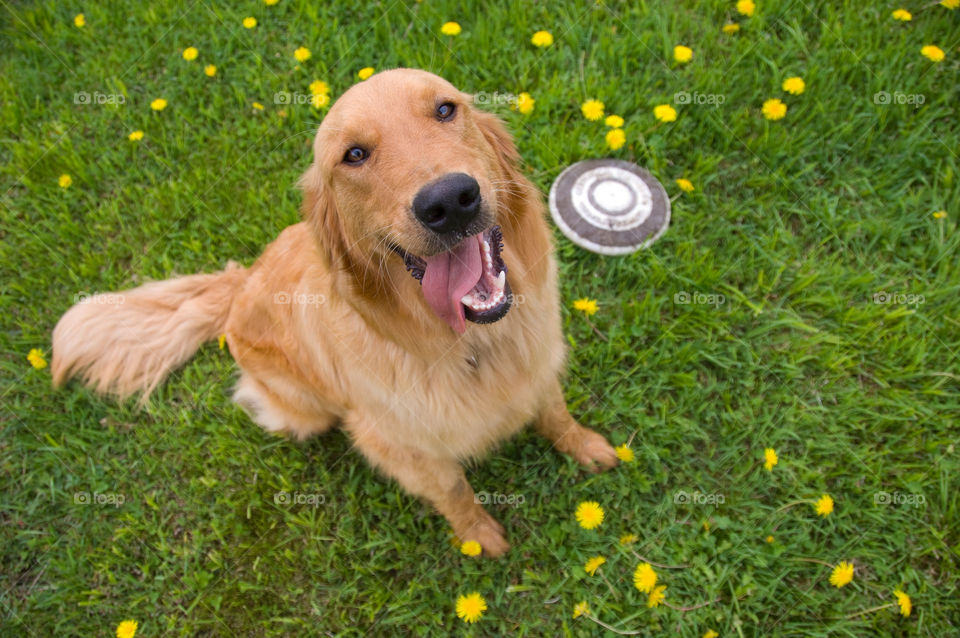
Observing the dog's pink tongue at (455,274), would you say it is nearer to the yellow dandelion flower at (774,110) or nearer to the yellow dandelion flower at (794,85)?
the yellow dandelion flower at (774,110)

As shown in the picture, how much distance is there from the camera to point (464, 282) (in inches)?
78.8

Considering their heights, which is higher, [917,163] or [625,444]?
[917,163]

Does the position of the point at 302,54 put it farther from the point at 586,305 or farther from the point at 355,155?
the point at 586,305

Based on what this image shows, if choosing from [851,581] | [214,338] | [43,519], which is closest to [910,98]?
[851,581]

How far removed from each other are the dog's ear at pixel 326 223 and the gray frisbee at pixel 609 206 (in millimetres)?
1689

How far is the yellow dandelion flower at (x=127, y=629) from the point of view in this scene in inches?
110

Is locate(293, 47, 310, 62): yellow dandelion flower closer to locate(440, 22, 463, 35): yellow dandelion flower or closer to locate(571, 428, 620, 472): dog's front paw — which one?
locate(440, 22, 463, 35): yellow dandelion flower

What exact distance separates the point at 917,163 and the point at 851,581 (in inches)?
95.1

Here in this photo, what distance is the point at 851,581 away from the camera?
101 inches

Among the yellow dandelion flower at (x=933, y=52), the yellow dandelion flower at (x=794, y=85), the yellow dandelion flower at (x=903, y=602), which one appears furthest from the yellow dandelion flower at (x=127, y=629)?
the yellow dandelion flower at (x=933, y=52)

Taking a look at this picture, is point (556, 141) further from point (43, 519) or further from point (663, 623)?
point (43, 519)

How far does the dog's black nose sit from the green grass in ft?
5.30

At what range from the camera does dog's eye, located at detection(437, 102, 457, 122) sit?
6.72 ft

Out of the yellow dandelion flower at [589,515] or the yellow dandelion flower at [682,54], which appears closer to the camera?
the yellow dandelion flower at [589,515]
